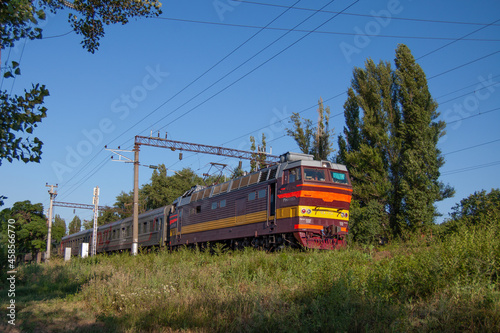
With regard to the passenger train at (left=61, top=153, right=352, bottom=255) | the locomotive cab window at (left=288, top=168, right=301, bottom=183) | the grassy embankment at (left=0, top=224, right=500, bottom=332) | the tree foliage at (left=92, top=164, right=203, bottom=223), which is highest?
the tree foliage at (left=92, top=164, right=203, bottom=223)

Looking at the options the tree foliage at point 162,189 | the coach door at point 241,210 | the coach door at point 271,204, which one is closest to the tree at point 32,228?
the tree foliage at point 162,189

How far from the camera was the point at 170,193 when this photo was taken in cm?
6241

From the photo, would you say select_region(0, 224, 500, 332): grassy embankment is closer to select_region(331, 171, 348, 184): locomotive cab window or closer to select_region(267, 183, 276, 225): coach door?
select_region(267, 183, 276, 225): coach door

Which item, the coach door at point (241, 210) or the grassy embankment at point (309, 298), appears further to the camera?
the coach door at point (241, 210)

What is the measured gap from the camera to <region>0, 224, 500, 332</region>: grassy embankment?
6.61 metres

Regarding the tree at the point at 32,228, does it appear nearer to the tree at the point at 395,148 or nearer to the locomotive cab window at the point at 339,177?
the tree at the point at 395,148

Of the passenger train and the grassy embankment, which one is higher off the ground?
the passenger train

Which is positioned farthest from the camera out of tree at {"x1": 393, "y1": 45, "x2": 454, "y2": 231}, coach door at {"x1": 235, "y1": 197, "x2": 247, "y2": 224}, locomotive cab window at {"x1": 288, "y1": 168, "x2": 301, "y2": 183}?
tree at {"x1": 393, "y1": 45, "x2": 454, "y2": 231}

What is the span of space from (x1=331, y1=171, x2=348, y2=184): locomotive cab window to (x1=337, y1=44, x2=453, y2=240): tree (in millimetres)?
6947

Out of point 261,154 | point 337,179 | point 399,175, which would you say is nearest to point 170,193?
point 261,154

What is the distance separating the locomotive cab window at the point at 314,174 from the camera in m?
16.3

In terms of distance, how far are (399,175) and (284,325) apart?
22.8 metres

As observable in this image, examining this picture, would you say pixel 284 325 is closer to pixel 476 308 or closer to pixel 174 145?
pixel 476 308

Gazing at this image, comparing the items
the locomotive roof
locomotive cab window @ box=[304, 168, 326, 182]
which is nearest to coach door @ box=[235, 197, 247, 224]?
the locomotive roof
